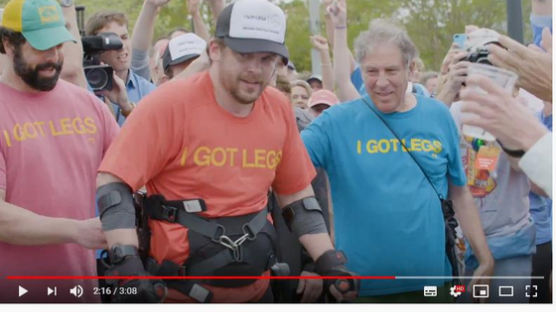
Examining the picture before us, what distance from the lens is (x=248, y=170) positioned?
2408 millimetres

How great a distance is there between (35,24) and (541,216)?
6.55 ft

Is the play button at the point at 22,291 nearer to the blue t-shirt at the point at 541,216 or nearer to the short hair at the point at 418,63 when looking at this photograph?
the short hair at the point at 418,63

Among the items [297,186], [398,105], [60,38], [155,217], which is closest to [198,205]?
Result: [155,217]

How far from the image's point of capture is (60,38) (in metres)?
2.62

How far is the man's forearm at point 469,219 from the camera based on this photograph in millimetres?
3082

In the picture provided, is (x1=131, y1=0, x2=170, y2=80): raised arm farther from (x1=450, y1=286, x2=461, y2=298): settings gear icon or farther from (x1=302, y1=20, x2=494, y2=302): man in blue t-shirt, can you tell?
(x1=450, y1=286, x2=461, y2=298): settings gear icon

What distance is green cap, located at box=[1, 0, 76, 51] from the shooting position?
261 cm

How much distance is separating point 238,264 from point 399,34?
41.0 inches

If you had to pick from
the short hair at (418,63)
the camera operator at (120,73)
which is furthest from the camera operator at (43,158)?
the short hair at (418,63)

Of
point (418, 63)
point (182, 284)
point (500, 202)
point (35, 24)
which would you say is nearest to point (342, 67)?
point (418, 63)

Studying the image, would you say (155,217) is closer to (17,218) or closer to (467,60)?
(17,218)

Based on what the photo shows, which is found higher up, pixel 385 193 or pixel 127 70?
pixel 127 70

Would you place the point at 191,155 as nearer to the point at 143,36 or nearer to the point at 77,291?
the point at 77,291

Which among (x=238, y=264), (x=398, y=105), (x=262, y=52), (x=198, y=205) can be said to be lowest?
(x=238, y=264)
